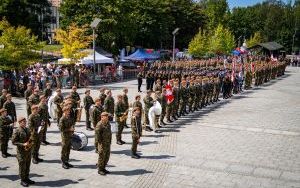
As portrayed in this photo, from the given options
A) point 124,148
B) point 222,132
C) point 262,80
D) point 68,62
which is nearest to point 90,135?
point 124,148

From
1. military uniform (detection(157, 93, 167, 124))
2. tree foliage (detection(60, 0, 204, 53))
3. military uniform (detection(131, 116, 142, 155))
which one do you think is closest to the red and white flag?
military uniform (detection(157, 93, 167, 124))

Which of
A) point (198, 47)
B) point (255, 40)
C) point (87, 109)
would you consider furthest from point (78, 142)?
point (255, 40)

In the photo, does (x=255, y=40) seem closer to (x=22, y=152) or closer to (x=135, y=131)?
(x=135, y=131)

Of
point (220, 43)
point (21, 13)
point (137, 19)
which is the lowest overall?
point (220, 43)

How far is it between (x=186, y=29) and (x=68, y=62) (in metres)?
49.0

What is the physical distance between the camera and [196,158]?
15.0 metres

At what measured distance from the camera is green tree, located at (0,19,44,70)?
2814 centimetres

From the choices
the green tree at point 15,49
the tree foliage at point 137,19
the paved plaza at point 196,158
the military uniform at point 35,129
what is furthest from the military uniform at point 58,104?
the tree foliage at point 137,19

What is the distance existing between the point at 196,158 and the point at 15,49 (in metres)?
17.7

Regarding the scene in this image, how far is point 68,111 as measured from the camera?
13.6 metres

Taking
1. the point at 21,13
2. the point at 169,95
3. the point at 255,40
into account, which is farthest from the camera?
the point at 255,40

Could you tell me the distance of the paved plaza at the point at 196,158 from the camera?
12.6m

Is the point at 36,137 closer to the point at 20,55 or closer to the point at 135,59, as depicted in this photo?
the point at 20,55

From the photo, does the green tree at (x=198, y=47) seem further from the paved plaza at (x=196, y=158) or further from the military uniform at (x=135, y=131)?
the military uniform at (x=135, y=131)
